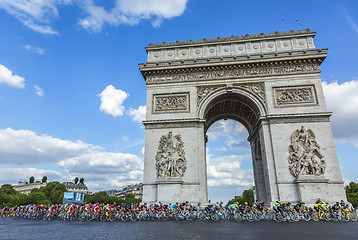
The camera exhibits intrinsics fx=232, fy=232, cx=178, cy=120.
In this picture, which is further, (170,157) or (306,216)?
(170,157)

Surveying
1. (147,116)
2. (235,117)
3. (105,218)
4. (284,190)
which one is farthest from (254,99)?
(105,218)

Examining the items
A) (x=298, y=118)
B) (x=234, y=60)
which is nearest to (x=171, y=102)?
(x=234, y=60)

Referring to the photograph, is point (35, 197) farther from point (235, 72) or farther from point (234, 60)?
point (234, 60)

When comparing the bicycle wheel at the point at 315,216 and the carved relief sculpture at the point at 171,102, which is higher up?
the carved relief sculpture at the point at 171,102

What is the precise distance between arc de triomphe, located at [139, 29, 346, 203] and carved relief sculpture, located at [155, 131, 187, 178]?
77 millimetres

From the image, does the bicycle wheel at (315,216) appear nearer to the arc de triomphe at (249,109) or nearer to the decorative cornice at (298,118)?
the arc de triomphe at (249,109)

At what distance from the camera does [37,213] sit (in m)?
20.5

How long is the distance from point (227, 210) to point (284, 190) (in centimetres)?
480

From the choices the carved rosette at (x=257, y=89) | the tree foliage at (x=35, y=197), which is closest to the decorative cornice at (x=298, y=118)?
the carved rosette at (x=257, y=89)

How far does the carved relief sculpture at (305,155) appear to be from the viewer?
1650cm

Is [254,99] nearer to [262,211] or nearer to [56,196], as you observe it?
[262,211]

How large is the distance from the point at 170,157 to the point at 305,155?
994 cm

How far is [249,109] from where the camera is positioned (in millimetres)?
21438

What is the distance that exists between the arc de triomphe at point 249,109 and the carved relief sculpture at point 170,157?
77mm
